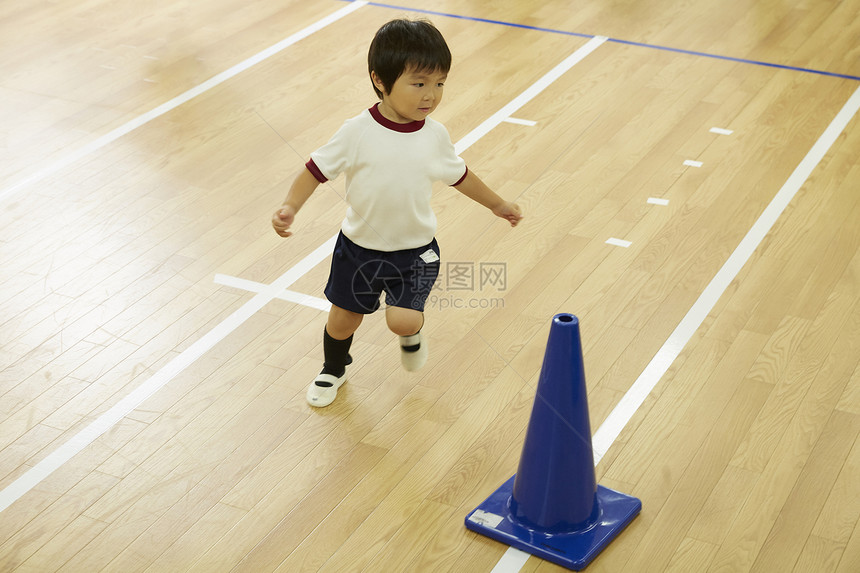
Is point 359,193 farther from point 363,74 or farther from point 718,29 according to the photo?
point 718,29

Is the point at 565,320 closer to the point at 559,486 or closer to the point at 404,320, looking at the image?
the point at 559,486

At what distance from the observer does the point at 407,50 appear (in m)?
2.29

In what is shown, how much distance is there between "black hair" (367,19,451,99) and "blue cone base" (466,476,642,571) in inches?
40.2

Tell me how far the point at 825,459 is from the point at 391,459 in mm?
1086

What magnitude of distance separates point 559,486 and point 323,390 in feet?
2.66

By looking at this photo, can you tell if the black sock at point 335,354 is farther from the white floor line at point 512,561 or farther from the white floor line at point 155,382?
the white floor line at point 512,561

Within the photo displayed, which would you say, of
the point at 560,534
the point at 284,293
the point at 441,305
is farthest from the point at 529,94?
the point at 560,534

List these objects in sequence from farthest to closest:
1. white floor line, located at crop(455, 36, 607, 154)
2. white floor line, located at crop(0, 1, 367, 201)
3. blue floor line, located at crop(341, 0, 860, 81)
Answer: blue floor line, located at crop(341, 0, 860, 81) < white floor line, located at crop(455, 36, 607, 154) < white floor line, located at crop(0, 1, 367, 201)

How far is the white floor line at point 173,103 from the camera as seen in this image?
4.04 m

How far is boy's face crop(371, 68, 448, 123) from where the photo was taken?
7.63ft

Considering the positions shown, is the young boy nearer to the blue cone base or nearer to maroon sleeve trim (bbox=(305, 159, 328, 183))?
maroon sleeve trim (bbox=(305, 159, 328, 183))

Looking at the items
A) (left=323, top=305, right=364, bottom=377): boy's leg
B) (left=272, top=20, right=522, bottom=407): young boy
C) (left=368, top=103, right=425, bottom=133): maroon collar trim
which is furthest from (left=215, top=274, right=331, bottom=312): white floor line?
(left=368, top=103, right=425, bottom=133): maroon collar trim

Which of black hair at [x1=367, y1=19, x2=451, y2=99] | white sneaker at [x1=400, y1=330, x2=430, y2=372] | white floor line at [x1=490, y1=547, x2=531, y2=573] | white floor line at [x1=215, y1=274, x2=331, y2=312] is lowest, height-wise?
white floor line at [x1=215, y1=274, x2=331, y2=312]

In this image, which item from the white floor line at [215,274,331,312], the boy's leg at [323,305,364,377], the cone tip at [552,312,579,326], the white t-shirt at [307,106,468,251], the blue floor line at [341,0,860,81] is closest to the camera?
the cone tip at [552,312,579,326]
